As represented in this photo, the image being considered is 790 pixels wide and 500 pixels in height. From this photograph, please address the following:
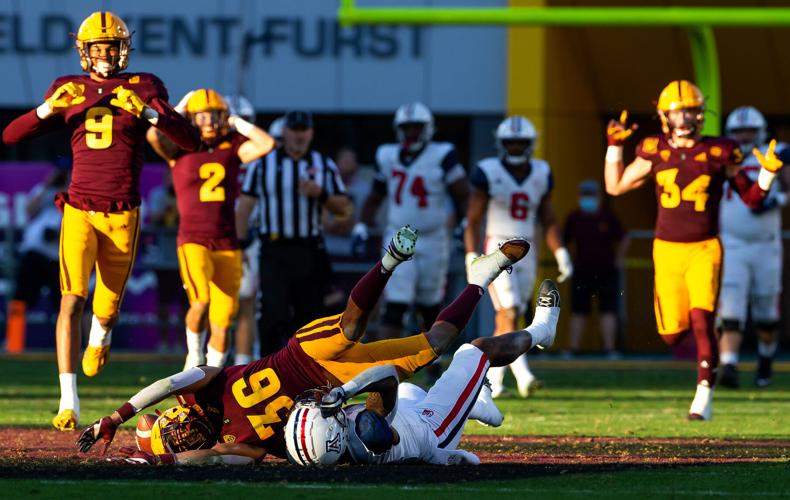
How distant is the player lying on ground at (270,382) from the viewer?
6.91 m

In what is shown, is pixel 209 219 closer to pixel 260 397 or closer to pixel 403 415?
pixel 260 397

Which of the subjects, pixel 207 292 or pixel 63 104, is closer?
pixel 63 104

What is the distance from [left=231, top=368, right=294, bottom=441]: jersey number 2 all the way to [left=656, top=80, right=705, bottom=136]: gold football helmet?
3505 millimetres

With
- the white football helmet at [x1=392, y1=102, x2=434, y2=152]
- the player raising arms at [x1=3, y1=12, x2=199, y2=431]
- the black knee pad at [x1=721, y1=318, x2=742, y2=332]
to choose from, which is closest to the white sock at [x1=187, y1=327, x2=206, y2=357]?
the player raising arms at [x1=3, y1=12, x2=199, y2=431]

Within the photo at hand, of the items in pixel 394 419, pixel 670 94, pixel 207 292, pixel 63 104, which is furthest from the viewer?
pixel 207 292

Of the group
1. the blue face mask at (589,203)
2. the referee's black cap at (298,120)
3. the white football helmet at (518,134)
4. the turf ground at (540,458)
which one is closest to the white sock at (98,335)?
the turf ground at (540,458)

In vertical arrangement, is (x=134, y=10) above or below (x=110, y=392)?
above

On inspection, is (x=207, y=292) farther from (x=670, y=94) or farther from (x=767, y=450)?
(x=767, y=450)

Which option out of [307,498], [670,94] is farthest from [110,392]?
[307,498]

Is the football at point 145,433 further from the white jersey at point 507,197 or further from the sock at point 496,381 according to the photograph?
the white jersey at point 507,197

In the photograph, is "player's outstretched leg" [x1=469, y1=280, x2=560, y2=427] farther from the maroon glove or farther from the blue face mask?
the blue face mask

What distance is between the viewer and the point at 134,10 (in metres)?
18.5

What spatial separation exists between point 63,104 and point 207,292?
206 centimetres

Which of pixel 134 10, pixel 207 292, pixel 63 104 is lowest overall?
pixel 207 292
